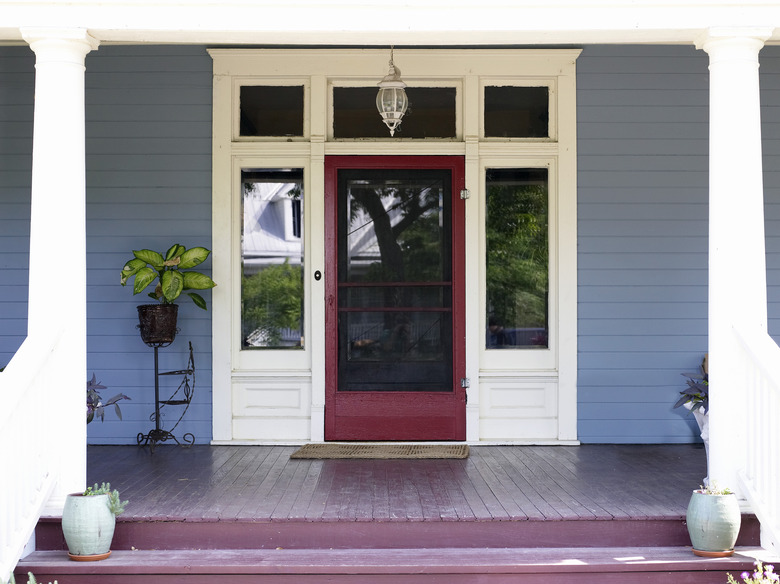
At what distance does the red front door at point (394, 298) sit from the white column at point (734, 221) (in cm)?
197

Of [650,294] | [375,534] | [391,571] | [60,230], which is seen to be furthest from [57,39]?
[650,294]

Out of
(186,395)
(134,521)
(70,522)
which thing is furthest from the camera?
(186,395)

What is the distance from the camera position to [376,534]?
3.72m

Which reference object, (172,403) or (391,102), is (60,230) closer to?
(172,403)

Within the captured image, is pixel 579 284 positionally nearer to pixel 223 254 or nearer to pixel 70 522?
pixel 223 254

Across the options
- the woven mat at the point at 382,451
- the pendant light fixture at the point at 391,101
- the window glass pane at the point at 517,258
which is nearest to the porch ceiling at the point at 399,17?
the pendant light fixture at the point at 391,101

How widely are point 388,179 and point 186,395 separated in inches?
74.5

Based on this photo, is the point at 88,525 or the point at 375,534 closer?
the point at 88,525

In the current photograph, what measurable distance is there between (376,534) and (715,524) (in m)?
1.42

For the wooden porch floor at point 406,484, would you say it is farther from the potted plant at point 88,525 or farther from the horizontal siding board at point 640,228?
the horizontal siding board at point 640,228

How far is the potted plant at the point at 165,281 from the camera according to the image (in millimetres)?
5035

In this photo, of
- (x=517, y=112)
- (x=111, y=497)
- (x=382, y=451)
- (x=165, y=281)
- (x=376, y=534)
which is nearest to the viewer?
(x=111, y=497)

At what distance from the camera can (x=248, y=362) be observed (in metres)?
5.54

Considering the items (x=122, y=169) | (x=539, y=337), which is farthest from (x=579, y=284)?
(x=122, y=169)
